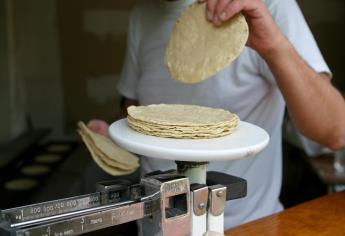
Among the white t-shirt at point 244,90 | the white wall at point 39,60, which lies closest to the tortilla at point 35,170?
the white wall at point 39,60

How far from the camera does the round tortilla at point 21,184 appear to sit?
2287mm

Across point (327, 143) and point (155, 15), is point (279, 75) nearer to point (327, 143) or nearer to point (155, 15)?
point (327, 143)

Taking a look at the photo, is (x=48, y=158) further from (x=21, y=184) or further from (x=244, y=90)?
(x=244, y=90)

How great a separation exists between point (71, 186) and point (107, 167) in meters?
1.00

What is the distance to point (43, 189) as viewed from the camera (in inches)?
90.2

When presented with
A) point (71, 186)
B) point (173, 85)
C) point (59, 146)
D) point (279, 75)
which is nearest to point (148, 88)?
point (173, 85)

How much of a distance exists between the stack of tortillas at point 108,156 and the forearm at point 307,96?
0.47 m

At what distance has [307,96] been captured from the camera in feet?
3.80

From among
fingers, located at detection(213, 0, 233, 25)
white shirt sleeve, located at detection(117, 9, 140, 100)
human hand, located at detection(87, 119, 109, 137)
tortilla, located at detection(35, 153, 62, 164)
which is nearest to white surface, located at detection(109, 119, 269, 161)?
fingers, located at detection(213, 0, 233, 25)

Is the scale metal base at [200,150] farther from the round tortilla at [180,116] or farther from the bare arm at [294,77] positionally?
the bare arm at [294,77]

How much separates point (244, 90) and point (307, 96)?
0.21 m

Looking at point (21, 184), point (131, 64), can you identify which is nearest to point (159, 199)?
point (131, 64)

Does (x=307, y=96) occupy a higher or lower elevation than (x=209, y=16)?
lower

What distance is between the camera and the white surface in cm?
72
